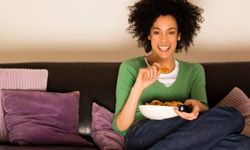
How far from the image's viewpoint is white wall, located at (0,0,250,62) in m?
2.44

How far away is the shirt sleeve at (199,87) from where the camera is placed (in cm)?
179

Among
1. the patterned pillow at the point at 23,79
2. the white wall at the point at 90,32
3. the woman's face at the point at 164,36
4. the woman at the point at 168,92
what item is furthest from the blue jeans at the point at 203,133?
the white wall at the point at 90,32

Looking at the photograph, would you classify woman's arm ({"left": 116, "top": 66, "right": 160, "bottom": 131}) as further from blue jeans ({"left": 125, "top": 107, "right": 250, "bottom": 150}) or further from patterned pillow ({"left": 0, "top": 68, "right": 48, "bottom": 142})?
patterned pillow ({"left": 0, "top": 68, "right": 48, "bottom": 142})

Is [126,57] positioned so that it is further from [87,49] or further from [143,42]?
[143,42]

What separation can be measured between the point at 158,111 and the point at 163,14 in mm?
487

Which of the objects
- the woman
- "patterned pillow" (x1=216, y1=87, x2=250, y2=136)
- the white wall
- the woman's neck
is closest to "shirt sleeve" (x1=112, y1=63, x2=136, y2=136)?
the woman

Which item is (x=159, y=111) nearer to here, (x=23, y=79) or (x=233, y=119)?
(x=233, y=119)

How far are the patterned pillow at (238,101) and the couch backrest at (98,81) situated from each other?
0.12 m

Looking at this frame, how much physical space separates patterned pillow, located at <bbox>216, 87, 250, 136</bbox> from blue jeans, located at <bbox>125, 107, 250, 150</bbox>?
14.6 inches

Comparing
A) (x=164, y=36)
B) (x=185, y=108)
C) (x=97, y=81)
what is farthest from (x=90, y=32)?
(x=185, y=108)

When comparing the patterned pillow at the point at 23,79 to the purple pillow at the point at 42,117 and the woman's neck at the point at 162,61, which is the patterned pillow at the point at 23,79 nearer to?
the purple pillow at the point at 42,117

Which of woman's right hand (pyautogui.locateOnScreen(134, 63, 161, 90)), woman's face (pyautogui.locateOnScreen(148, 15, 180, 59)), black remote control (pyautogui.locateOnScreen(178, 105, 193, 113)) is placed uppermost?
woman's face (pyautogui.locateOnScreen(148, 15, 180, 59))

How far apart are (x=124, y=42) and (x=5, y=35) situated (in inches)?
29.1

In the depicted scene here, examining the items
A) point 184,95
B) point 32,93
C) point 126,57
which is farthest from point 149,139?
point 126,57
